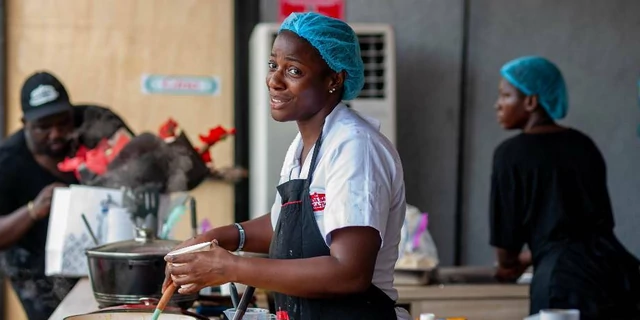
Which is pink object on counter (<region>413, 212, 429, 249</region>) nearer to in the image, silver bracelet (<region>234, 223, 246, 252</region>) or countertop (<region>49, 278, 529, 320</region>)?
countertop (<region>49, 278, 529, 320</region>)

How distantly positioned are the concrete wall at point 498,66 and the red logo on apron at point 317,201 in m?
3.20

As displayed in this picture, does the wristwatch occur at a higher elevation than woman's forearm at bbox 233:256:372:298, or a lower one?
lower

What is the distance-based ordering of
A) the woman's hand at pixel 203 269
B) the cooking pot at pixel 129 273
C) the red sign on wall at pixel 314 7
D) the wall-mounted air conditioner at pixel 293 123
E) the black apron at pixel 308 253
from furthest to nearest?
the red sign on wall at pixel 314 7 < the wall-mounted air conditioner at pixel 293 123 < the cooking pot at pixel 129 273 < the black apron at pixel 308 253 < the woman's hand at pixel 203 269

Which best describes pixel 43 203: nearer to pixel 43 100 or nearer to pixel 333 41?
pixel 43 100

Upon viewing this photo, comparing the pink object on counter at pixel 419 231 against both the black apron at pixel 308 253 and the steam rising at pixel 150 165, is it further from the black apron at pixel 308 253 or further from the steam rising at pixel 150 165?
the black apron at pixel 308 253

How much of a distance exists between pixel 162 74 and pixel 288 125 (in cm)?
99

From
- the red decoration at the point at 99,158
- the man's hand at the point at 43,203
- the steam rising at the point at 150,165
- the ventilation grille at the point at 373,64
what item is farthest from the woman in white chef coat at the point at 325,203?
the ventilation grille at the point at 373,64

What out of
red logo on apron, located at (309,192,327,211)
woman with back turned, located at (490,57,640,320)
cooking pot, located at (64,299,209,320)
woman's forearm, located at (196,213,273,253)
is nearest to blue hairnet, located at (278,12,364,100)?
red logo on apron, located at (309,192,327,211)

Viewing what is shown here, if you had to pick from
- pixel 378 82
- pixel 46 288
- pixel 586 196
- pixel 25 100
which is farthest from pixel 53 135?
pixel 586 196

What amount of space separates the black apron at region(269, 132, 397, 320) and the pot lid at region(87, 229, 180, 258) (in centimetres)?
83

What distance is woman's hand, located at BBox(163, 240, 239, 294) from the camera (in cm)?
221

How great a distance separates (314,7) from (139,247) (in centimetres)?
258

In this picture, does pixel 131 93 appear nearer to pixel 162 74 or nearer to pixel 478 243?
pixel 162 74

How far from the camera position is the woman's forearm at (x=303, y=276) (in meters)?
2.22
